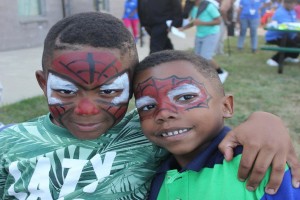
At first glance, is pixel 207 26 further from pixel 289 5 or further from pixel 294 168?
pixel 294 168

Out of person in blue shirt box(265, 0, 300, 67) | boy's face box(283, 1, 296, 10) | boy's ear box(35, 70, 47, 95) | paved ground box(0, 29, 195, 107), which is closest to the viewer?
boy's ear box(35, 70, 47, 95)

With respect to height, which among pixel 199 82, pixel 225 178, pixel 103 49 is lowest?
pixel 225 178

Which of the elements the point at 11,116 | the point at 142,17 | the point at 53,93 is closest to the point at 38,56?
the point at 142,17

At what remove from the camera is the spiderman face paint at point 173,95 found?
1.49 m

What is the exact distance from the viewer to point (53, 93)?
1.58 metres

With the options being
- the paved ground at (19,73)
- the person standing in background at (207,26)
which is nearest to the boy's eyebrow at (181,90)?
the paved ground at (19,73)

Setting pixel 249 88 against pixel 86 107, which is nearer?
pixel 86 107

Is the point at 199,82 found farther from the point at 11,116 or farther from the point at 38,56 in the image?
the point at 38,56

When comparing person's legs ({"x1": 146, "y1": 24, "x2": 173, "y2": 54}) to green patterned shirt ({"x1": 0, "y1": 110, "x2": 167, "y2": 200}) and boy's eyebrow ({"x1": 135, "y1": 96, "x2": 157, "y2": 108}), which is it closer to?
green patterned shirt ({"x1": 0, "y1": 110, "x2": 167, "y2": 200})

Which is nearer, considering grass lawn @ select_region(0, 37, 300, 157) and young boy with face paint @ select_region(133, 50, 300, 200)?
young boy with face paint @ select_region(133, 50, 300, 200)

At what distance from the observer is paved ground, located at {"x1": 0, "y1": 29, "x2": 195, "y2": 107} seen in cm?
573

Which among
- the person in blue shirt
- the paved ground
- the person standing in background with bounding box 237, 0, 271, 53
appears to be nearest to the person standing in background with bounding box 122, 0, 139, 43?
the paved ground

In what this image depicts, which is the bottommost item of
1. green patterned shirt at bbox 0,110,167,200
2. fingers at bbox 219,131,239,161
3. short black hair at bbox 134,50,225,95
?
green patterned shirt at bbox 0,110,167,200

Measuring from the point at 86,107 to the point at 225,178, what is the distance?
1.83 feet
